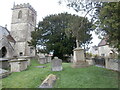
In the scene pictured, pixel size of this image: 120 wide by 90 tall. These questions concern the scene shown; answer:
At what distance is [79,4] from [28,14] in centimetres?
2376

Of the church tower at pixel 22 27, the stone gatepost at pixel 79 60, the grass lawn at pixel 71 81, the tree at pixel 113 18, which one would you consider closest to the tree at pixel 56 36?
the church tower at pixel 22 27

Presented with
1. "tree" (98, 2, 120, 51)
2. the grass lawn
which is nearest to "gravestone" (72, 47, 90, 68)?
the grass lawn

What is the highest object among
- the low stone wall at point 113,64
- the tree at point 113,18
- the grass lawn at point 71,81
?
the tree at point 113,18

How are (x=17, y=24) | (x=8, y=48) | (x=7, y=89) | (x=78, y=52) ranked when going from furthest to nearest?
(x=17, y=24) → (x=8, y=48) → (x=78, y=52) → (x=7, y=89)

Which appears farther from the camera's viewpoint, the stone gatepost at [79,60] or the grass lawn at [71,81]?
the stone gatepost at [79,60]

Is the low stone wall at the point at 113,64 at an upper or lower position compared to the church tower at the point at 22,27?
lower

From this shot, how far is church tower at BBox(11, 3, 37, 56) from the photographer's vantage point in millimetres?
25453

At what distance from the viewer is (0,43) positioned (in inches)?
612

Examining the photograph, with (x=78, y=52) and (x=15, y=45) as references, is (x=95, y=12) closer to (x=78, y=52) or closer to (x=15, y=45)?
(x=78, y=52)

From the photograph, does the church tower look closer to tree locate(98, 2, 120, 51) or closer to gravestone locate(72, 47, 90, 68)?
gravestone locate(72, 47, 90, 68)

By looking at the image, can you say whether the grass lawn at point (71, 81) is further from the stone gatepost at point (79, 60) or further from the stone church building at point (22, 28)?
the stone church building at point (22, 28)

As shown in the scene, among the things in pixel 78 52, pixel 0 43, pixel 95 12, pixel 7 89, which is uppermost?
pixel 95 12

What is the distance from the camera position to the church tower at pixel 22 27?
2545cm

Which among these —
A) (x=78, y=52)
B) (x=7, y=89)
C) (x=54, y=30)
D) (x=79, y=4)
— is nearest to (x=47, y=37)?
(x=54, y=30)
